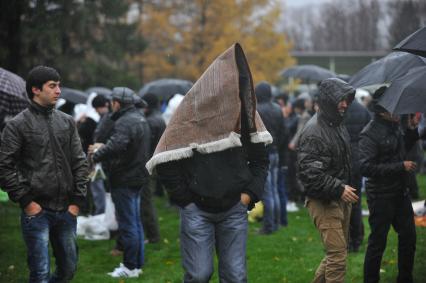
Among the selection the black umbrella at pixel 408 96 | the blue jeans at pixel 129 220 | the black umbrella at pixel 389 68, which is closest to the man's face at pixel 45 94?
the blue jeans at pixel 129 220

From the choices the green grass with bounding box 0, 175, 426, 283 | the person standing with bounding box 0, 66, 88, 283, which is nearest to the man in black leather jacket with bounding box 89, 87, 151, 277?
the green grass with bounding box 0, 175, 426, 283

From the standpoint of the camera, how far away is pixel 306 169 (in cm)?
546

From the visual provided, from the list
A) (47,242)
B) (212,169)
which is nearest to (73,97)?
(47,242)

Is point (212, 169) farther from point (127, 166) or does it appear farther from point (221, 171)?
point (127, 166)

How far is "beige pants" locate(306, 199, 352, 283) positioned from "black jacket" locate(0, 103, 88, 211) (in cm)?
211

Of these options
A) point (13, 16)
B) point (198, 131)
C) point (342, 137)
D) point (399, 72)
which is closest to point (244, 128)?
point (198, 131)

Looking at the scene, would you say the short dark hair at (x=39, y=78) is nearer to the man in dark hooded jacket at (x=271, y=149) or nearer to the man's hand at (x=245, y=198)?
Result: the man's hand at (x=245, y=198)

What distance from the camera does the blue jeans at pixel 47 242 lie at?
16.1ft

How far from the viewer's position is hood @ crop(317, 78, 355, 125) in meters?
5.51

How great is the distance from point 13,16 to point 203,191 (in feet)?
47.1

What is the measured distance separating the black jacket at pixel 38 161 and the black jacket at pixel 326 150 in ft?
6.51

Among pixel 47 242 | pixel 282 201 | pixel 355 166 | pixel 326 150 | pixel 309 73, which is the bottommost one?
pixel 282 201

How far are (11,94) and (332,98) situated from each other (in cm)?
426

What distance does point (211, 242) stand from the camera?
4703 mm
